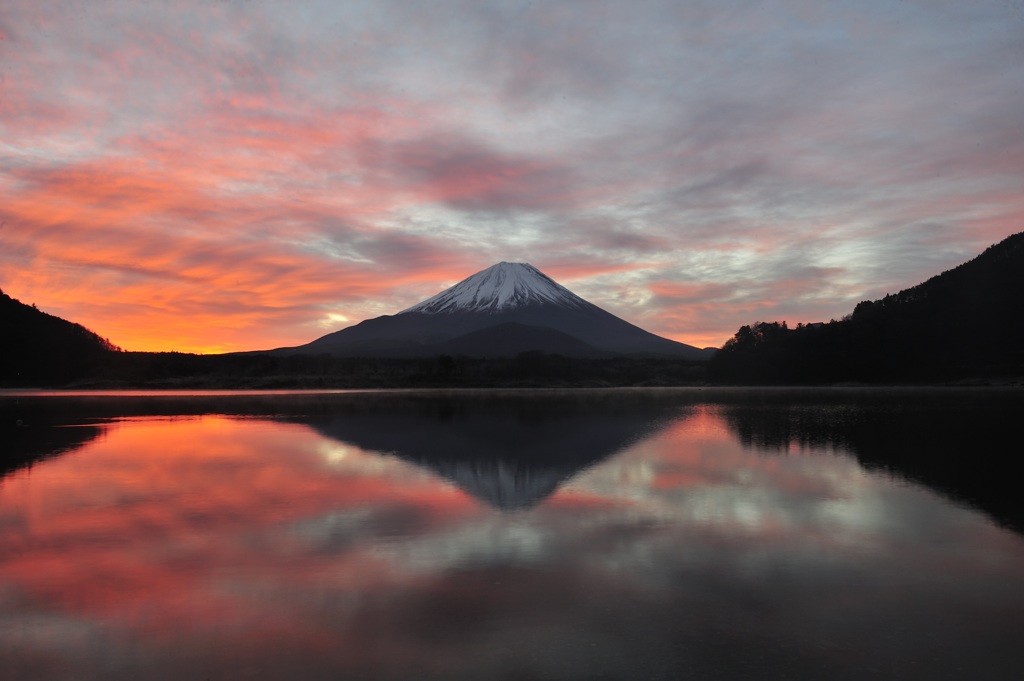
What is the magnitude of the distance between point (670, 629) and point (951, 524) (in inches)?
391

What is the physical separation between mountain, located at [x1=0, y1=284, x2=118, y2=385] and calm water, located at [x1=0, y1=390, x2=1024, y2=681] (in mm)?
118874

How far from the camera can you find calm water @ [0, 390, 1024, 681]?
8.16m

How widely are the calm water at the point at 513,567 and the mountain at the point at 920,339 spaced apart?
11294 centimetres

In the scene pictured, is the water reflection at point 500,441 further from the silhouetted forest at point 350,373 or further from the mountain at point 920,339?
the mountain at point 920,339

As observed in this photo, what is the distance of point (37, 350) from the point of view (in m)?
127

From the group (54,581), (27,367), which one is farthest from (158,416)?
Result: (27,367)

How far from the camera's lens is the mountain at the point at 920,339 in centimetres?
11931

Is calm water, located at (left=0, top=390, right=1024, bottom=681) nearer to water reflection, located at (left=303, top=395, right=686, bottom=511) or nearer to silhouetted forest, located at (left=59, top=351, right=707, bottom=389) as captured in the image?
water reflection, located at (left=303, top=395, right=686, bottom=511)

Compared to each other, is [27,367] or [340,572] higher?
[27,367]

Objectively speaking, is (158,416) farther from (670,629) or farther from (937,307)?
(937,307)

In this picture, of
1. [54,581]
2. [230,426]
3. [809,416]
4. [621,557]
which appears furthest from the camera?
[809,416]

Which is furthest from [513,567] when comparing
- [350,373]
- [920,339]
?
[920,339]

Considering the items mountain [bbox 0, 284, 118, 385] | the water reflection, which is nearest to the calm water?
the water reflection

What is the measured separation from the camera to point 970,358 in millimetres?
119938
